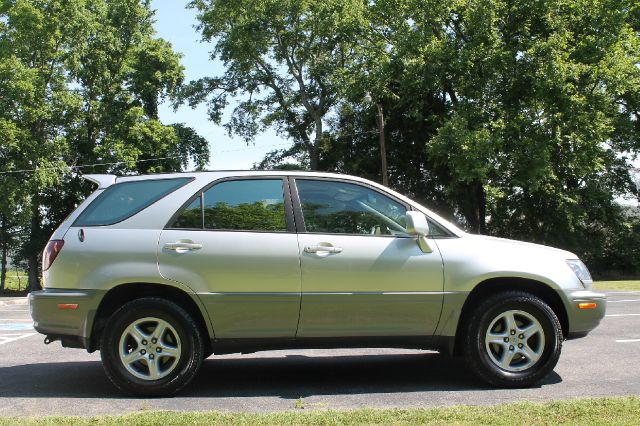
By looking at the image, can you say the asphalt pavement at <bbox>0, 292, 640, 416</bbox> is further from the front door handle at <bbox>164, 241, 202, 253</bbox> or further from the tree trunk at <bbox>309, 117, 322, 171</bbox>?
Answer: the tree trunk at <bbox>309, 117, 322, 171</bbox>

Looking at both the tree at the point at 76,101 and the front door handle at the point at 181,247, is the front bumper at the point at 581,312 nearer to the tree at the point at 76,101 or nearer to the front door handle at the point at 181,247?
the front door handle at the point at 181,247

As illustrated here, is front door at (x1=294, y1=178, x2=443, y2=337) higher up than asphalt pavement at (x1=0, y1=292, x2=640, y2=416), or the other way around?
front door at (x1=294, y1=178, x2=443, y2=337)

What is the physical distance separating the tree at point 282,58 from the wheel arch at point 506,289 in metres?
32.7

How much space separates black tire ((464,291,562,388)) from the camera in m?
5.62

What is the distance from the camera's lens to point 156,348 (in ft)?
18.0

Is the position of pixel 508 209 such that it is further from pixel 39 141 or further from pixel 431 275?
pixel 431 275

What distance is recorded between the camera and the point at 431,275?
5617 millimetres

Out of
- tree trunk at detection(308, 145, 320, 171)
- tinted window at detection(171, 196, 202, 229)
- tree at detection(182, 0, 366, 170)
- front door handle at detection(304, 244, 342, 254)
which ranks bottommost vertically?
front door handle at detection(304, 244, 342, 254)

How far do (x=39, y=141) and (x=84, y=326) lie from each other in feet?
119

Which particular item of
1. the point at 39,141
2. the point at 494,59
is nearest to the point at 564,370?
the point at 494,59

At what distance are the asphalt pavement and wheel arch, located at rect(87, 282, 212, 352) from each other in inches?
21.4

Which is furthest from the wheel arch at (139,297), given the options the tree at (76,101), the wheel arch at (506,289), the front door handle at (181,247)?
the tree at (76,101)

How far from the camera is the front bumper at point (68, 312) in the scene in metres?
5.47

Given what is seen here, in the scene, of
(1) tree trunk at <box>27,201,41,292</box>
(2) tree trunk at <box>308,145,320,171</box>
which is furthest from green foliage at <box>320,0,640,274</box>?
(1) tree trunk at <box>27,201,41,292</box>
